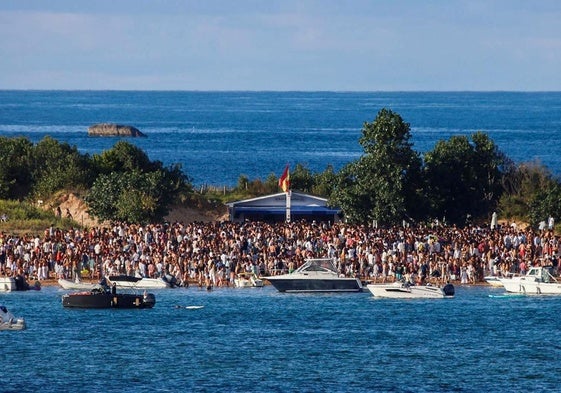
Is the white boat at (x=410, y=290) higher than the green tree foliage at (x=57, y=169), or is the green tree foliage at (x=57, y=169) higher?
the green tree foliage at (x=57, y=169)

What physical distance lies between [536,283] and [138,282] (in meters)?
18.4

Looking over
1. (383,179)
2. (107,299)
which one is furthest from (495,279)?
(107,299)

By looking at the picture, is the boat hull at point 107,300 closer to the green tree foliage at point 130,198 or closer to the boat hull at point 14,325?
the boat hull at point 14,325

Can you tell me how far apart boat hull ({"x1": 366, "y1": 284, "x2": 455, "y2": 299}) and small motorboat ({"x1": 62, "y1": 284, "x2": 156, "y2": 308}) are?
10.3 meters

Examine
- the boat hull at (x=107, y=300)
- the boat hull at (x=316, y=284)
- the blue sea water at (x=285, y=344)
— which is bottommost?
the blue sea water at (x=285, y=344)

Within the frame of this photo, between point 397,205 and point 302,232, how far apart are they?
720cm

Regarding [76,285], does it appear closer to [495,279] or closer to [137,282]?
[137,282]

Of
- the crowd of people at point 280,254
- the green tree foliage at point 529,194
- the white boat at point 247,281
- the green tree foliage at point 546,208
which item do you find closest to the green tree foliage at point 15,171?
the crowd of people at point 280,254

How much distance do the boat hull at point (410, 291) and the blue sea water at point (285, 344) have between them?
0.43m

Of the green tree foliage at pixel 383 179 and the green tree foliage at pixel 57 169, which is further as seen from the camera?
the green tree foliage at pixel 57 169

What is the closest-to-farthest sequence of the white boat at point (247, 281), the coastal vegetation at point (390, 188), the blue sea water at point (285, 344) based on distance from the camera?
the blue sea water at point (285, 344) < the white boat at point (247, 281) < the coastal vegetation at point (390, 188)

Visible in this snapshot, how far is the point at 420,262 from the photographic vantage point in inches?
2468

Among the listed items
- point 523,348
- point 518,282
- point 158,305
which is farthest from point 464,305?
point 158,305

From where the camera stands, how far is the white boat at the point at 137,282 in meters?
62.0
